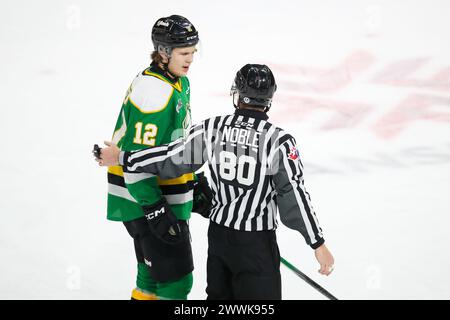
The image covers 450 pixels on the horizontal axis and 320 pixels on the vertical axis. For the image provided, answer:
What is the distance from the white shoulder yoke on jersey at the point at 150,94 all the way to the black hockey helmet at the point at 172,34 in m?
0.16

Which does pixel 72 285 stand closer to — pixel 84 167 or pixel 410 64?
pixel 84 167

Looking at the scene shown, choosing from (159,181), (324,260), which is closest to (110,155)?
(159,181)

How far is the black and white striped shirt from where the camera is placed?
7.86 ft

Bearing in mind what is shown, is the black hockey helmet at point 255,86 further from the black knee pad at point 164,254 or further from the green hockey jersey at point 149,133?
the black knee pad at point 164,254

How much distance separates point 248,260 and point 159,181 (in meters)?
0.62

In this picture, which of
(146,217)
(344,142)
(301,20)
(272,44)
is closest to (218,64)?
(272,44)

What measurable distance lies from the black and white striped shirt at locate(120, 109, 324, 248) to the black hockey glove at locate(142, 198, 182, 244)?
0.18 metres

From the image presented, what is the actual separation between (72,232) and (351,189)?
6.29 feet

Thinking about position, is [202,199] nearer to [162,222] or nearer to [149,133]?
[162,222]

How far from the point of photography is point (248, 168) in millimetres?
2416

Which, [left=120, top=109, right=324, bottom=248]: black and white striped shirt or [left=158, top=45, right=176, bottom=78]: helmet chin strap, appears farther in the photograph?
[left=158, top=45, right=176, bottom=78]: helmet chin strap

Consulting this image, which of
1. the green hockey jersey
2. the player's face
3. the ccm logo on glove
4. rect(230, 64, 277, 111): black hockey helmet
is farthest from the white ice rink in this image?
the ccm logo on glove

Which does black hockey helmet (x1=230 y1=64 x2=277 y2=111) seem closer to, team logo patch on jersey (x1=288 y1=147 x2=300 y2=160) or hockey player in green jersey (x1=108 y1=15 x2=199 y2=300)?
team logo patch on jersey (x1=288 y1=147 x2=300 y2=160)

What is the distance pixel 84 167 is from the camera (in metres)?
4.69
